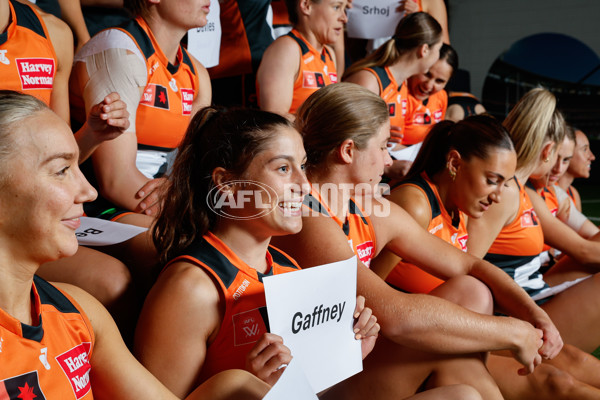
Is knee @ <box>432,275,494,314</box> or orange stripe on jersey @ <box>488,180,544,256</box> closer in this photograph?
knee @ <box>432,275,494,314</box>

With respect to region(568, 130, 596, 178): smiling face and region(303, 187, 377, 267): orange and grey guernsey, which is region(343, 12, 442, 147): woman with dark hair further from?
region(303, 187, 377, 267): orange and grey guernsey

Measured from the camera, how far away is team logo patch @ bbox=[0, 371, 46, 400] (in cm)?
95

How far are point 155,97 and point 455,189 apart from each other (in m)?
1.26

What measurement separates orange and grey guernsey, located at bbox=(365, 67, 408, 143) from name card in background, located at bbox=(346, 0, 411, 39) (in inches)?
19.4

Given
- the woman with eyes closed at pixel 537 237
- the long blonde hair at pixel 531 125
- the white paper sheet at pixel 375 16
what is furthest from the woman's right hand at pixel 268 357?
the white paper sheet at pixel 375 16

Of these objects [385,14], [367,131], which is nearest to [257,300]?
[367,131]

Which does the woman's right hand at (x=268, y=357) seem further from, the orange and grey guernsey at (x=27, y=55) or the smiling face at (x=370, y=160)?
the orange and grey guernsey at (x=27, y=55)

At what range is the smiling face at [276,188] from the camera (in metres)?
1.50

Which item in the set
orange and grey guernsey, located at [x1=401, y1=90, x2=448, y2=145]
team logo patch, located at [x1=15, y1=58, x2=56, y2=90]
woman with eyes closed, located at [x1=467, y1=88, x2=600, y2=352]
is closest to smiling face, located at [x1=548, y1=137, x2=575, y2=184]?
woman with eyes closed, located at [x1=467, y1=88, x2=600, y2=352]

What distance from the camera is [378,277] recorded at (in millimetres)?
1768

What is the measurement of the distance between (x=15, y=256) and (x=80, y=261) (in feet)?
1.86

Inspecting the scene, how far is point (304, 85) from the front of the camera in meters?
3.25

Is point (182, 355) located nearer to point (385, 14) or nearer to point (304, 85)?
A: point (304, 85)

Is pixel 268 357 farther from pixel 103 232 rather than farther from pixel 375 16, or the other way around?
pixel 375 16
